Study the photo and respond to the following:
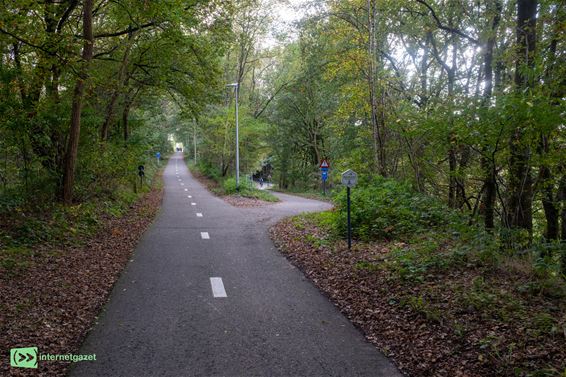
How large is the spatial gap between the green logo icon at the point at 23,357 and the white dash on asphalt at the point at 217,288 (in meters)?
2.84

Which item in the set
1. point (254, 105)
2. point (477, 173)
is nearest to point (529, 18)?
point (477, 173)

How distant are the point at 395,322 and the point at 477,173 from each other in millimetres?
4507

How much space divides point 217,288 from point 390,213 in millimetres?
5435

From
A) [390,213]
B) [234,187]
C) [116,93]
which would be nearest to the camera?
[390,213]

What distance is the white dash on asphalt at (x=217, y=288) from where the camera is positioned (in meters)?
6.79

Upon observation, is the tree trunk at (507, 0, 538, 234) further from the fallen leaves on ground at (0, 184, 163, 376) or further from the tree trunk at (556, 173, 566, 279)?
the fallen leaves on ground at (0, 184, 163, 376)

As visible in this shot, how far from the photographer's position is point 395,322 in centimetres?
539

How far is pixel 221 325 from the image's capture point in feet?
17.8

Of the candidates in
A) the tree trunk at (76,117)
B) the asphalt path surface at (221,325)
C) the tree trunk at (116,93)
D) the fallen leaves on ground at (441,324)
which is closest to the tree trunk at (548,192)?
the fallen leaves on ground at (441,324)

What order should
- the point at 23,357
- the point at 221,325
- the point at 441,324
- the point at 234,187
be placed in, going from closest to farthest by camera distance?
the point at 23,357 → the point at 441,324 → the point at 221,325 → the point at 234,187

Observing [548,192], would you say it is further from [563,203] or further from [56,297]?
[56,297]

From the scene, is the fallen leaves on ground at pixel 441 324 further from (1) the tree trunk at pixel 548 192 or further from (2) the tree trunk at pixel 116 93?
(2) the tree trunk at pixel 116 93

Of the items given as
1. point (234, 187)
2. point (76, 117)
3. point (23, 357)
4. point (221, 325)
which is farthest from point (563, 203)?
point (234, 187)

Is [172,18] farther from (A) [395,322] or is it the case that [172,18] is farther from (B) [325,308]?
(A) [395,322]
